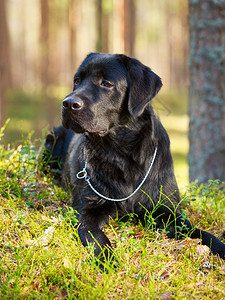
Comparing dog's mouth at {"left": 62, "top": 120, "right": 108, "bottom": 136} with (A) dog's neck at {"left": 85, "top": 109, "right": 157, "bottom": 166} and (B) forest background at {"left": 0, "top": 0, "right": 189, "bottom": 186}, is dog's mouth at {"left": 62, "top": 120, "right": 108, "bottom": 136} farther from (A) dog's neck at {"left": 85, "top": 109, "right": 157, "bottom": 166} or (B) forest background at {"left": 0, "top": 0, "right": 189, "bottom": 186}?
(B) forest background at {"left": 0, "top": 0, "right": 189, "bottom": 186}

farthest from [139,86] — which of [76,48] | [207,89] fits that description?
[76,48]

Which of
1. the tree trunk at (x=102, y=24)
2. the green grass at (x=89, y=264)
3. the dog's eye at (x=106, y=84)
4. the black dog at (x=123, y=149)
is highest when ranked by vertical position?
the tree trunk at (x=102, y=24)

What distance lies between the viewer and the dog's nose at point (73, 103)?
3.02 metres

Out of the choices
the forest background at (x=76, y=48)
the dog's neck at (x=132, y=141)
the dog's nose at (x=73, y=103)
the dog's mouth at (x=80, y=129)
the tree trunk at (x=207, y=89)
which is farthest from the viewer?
the forest background at (x=76, y=48)

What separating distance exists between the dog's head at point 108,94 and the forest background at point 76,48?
0.47m

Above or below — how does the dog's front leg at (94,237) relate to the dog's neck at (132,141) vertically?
below

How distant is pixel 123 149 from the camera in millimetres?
3355

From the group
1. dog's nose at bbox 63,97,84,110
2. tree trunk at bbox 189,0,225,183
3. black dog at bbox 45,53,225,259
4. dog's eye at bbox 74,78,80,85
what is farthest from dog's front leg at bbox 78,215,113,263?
tree trunk at bbox 189,0,225,183

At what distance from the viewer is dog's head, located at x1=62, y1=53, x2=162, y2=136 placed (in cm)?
308

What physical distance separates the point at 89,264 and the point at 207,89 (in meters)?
4.20

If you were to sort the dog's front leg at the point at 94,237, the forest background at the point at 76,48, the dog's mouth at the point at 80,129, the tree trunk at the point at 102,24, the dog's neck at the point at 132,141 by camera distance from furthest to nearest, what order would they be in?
the tree trunk at the point at 102,24
the forest background at the point at 76,48
the dog's neck at the point at 132,141
the dog's mouth at the point at 80,129
the dog's front leg at the point at 94,237

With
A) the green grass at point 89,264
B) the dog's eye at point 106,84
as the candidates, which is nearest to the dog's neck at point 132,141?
the dog's eye at point 106,84

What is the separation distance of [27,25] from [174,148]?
98.4 ft

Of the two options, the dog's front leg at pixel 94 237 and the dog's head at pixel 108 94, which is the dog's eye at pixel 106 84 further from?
the dog's front leg at pixel 94 237
